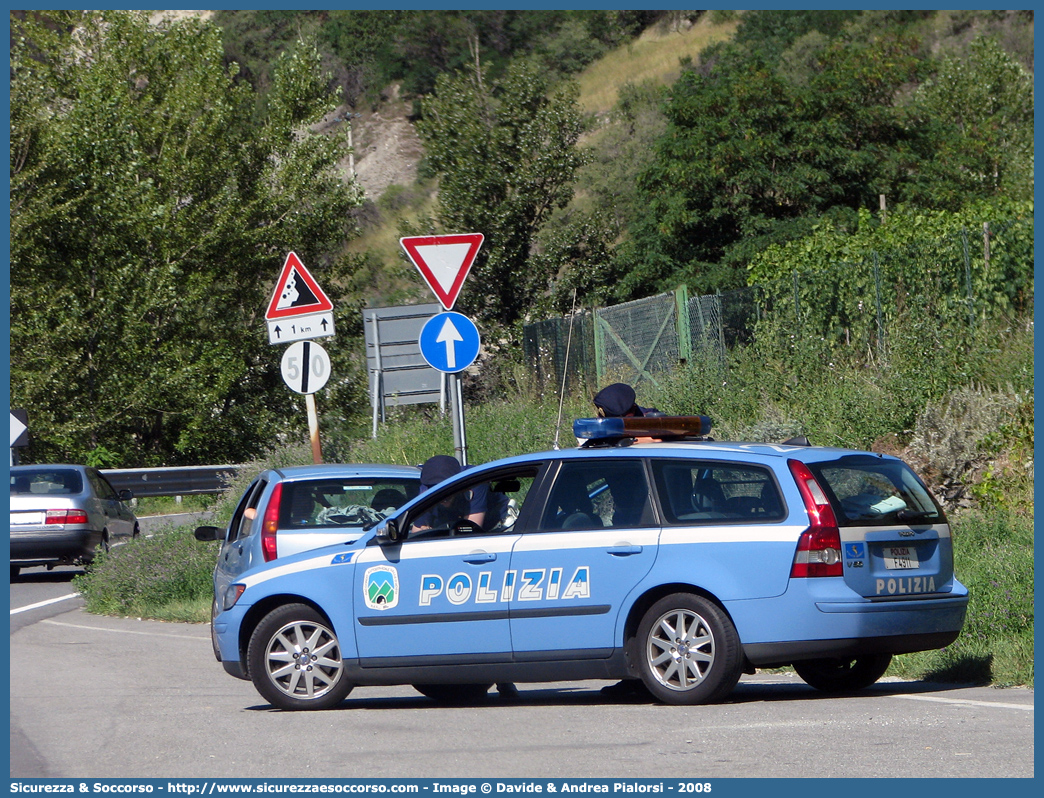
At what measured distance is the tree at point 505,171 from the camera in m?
32.3

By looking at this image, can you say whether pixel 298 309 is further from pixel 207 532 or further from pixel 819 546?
pixel 819 546

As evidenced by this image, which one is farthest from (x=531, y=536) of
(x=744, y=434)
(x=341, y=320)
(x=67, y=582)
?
(x=341, y=320)

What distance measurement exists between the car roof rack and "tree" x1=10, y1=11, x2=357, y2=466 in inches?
913

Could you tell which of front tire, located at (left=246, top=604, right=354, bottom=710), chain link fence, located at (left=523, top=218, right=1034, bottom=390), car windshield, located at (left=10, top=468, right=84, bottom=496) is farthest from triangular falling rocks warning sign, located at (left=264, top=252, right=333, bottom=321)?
car windshield, located at (left=10, top=468, right=84, bottom=496)

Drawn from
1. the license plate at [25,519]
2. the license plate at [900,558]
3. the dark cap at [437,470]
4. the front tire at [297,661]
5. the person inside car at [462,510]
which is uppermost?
the dark cap at [437,470]

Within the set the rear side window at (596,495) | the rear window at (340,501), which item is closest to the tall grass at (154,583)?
the rear window at (340,501)

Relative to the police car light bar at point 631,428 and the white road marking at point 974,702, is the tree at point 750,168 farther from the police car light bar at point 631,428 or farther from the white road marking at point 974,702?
the white road marking at point 974,702

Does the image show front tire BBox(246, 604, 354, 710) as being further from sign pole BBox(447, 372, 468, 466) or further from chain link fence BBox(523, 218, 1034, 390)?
chain link fence BBox(523, 218, 1034, 390)

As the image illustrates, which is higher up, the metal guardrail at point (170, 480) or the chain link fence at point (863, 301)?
the chain link fence at point (863, 301)

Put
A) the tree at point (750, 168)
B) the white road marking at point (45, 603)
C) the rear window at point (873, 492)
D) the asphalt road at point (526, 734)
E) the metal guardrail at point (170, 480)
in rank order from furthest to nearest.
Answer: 1. the tree at point (750, 168)
2. the metal guardrail at point (170, 480)
3. the white road marking at point (45, 603)
4. the rear window at point (873, 492)
5. the asphalt road at point (526, 734)

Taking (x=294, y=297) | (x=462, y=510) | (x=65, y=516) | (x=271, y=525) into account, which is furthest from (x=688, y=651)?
(x=65, y=516)

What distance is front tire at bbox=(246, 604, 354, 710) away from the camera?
8.54 meters

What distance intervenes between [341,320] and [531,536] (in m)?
27.5

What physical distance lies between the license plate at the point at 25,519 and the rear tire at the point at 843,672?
1298 cm
